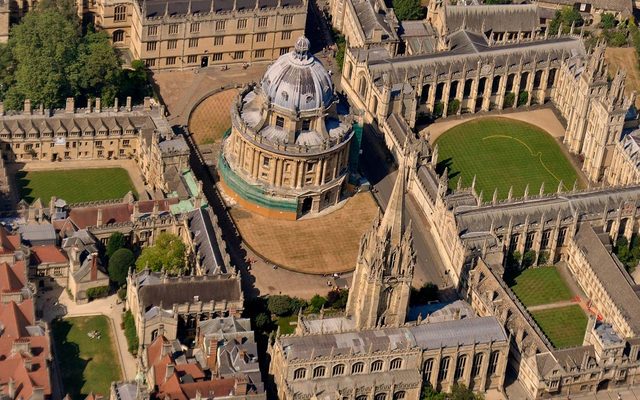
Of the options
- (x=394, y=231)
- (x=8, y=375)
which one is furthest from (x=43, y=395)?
(x=394, y=231)

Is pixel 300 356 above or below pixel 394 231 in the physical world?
below

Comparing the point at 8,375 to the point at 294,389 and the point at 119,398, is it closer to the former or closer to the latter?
the point at 119,398

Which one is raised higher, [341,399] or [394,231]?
[394,231]

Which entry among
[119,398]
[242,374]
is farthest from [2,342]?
[242,374]

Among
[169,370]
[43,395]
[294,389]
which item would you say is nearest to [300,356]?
[294,389]

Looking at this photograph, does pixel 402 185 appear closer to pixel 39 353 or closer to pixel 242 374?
pixel 242 374
